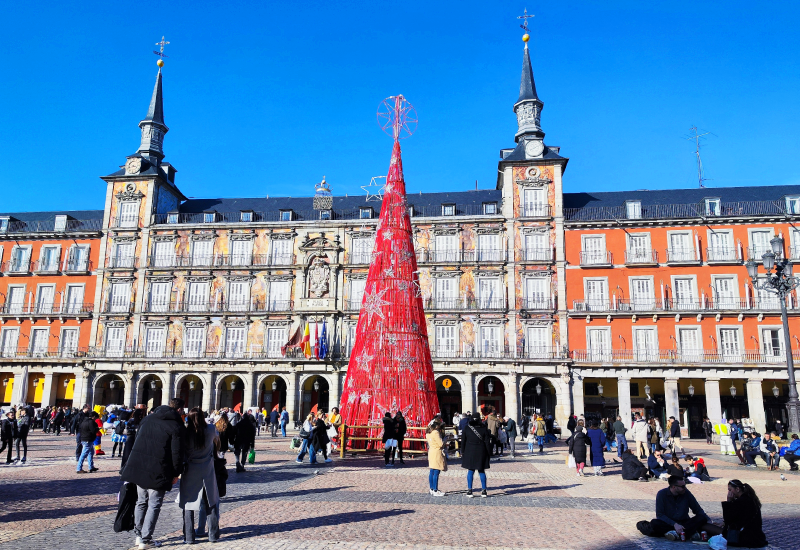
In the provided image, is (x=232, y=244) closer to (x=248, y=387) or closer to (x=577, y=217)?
(x=248, y=387)

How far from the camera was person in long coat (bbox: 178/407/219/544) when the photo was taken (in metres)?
7.28

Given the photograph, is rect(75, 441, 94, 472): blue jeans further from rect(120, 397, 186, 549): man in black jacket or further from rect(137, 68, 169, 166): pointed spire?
rect(137, 68, 169, 166): pointed spire

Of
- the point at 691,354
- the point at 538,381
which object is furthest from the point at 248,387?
the point at 691,354

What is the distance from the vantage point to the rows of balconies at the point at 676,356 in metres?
33.6

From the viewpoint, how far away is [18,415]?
55.4 ft

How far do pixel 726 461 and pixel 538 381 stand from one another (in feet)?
53.7

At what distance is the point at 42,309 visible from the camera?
134 feet

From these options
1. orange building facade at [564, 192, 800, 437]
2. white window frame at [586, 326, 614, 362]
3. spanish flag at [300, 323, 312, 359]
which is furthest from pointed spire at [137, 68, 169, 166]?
white window frame at [586, 326, 614, 362]

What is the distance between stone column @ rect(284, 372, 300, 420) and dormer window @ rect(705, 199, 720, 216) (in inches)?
1042

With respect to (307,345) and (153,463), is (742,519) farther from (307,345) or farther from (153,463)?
(307,345)

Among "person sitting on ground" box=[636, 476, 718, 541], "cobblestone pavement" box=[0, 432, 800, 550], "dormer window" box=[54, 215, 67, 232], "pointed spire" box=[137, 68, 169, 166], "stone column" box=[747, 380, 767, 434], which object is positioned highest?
"pointed spire" box=[137, 68, 169, 166]

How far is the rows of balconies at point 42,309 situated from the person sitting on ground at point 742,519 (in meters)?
40.2

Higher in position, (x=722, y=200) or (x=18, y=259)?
(x=722, y=200)

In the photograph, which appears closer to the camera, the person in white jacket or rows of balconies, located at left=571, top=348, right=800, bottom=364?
the person in white jacket
